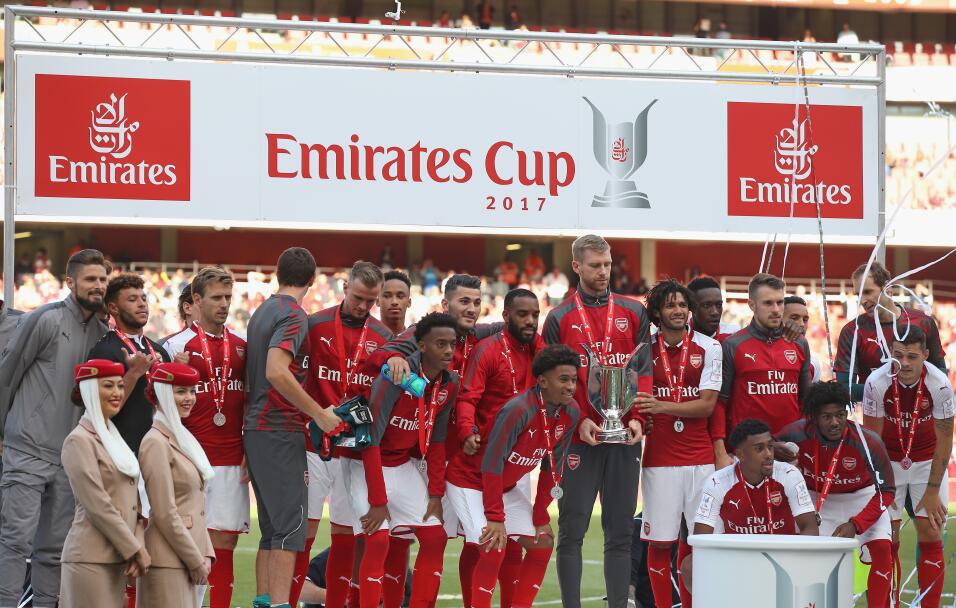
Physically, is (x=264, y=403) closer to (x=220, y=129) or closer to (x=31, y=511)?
(x=31, y=511)

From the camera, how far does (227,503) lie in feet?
24.2

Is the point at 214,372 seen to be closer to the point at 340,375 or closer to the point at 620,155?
the point at 340,375

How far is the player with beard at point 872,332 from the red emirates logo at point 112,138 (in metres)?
4.43

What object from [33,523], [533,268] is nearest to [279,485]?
[33,523]

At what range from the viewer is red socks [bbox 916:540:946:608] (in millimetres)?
8188

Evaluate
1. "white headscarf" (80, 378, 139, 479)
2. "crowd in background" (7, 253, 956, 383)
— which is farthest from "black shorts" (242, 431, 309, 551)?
"crowd in background" (7, 253, 956, 383)

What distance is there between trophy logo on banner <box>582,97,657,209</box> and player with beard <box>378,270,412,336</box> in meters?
1.87

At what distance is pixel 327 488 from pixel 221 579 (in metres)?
0.83

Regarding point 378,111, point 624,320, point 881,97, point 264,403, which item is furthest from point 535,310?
point 881,97

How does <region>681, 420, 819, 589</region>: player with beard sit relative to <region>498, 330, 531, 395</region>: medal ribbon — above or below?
below

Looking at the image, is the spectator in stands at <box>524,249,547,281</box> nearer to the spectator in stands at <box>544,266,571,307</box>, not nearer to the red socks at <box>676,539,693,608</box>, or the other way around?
the spectator in stands at <box>544,266,571,307</box>

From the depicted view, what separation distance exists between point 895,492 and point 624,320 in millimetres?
2132

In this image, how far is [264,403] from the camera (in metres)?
7.20

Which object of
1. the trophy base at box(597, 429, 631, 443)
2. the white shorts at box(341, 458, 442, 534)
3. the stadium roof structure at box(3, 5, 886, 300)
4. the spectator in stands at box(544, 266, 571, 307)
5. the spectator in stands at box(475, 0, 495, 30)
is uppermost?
the spectator in stands at box(475, 0, 495, 30)
